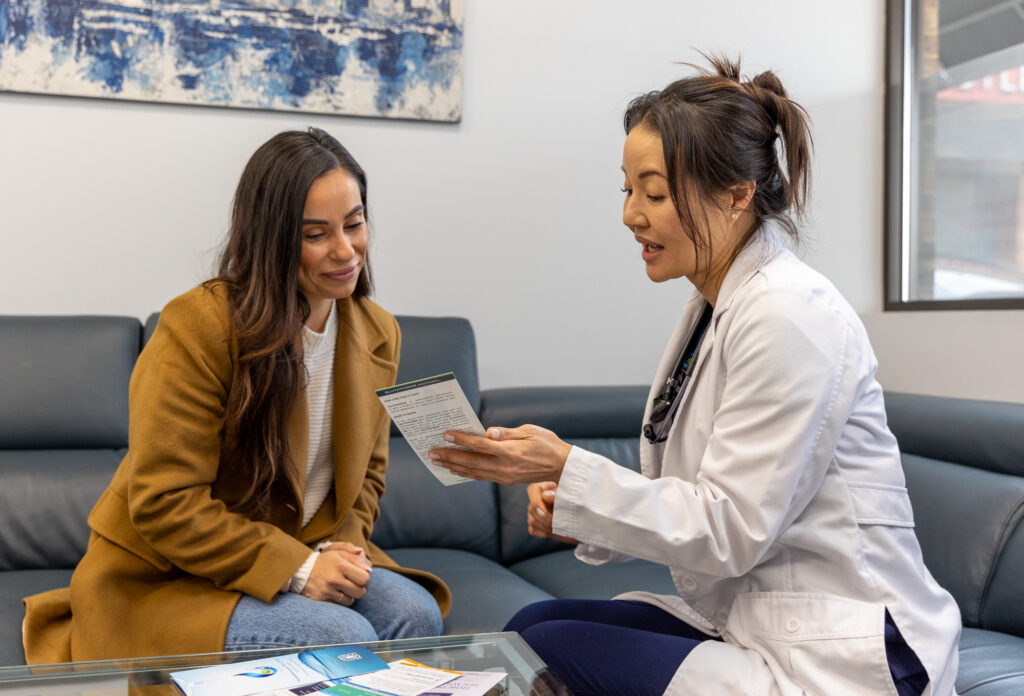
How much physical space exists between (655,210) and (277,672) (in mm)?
780

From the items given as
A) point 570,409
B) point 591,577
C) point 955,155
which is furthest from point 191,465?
point 955,155

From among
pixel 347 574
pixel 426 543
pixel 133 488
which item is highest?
pixel 133 488

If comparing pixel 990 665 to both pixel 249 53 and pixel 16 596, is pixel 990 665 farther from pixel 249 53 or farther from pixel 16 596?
pixel 249 53

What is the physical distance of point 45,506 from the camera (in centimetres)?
211

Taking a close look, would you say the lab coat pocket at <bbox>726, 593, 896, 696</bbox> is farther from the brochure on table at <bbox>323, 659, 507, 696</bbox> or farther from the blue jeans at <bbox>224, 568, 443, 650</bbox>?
the blue jeans at <bbox>224, 568, 443, 650</bbox>

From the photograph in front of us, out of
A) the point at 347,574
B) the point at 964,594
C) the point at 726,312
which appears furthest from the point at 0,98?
the point at 964,594

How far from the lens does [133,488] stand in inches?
58.0

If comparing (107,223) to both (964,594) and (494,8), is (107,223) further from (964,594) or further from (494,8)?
(964,594)

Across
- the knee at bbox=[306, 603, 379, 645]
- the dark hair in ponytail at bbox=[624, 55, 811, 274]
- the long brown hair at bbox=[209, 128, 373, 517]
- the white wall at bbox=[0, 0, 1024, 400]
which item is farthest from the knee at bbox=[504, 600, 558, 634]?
the white wall at bbox=[0, 0, 1024, 400]

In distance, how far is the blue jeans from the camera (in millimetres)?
1431

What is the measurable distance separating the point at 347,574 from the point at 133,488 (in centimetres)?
36

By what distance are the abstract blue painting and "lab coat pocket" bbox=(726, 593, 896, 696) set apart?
77.9 inches

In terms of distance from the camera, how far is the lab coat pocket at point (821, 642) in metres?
1.08

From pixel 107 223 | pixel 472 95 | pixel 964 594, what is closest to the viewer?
pixel 964 594
